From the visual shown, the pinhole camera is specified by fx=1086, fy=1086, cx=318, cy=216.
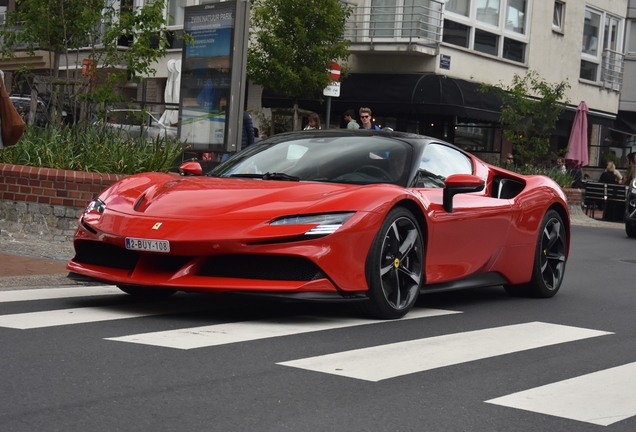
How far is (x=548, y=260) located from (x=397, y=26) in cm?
2048

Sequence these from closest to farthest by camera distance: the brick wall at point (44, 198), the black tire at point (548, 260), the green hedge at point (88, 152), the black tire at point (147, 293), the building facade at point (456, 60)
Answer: the black tire at point (147, 293), the black tire at point (548, 260), the brick wall at point (44, 198), the green hedge at point (88, 152), the building facade at point (456, 60)

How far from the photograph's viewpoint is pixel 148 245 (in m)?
6.17

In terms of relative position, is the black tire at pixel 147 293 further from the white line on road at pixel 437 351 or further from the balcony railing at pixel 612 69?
the balcony railing at pixel 612 69

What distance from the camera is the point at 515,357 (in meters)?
5.72

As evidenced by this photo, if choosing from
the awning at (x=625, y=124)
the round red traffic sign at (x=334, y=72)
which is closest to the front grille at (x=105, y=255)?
the round red traffic sign at (x=334, y=72)

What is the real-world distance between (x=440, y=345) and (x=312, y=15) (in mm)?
20470

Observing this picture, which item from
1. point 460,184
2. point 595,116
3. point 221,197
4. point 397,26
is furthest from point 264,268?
point 595,116

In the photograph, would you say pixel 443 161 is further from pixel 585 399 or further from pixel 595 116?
pixel 595 116

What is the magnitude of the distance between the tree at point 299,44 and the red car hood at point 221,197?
1868 cm

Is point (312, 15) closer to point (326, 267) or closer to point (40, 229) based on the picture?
point (40, 229)

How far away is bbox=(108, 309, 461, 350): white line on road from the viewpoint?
17.9ft

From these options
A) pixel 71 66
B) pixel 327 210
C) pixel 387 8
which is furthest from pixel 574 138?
pixel 327 210

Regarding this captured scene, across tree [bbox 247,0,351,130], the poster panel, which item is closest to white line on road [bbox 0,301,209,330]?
the poster panel

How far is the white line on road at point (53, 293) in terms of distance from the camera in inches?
271
